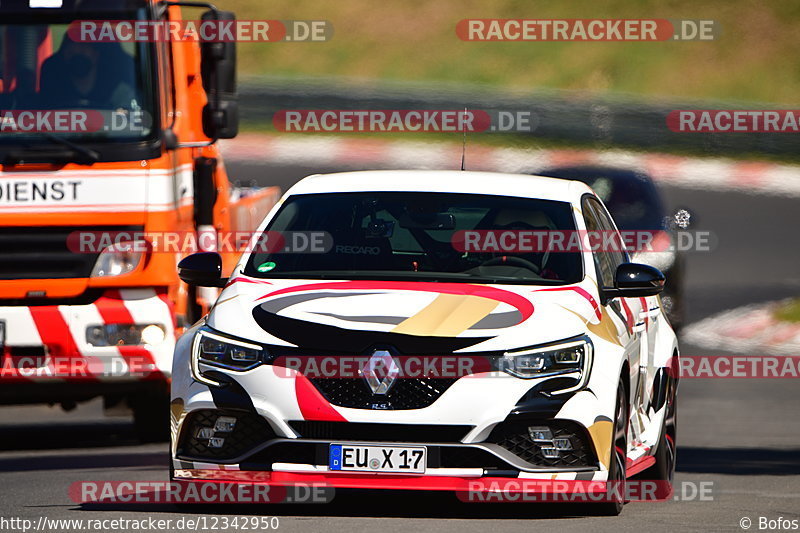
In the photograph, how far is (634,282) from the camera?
9016 mm

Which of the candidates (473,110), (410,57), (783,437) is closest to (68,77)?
(783,437)

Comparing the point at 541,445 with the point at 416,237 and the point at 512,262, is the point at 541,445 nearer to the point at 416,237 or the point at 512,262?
the point at 512,262

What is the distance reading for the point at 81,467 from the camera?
11.2 m

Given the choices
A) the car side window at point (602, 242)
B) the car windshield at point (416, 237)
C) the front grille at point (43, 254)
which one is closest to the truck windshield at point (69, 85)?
the front grille at point (43, 254)

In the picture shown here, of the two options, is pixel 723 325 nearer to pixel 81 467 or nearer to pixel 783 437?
pixel 783 437

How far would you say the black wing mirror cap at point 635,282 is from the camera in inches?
355

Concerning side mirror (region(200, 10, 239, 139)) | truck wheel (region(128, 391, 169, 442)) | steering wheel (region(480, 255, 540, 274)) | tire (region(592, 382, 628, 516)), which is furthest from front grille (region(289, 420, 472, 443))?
side mirror (region(200, 10, 239, 139))

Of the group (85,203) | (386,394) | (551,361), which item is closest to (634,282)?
(551,361)

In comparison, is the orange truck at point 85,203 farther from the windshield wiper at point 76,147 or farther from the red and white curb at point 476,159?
the red and white curb at point 476,159

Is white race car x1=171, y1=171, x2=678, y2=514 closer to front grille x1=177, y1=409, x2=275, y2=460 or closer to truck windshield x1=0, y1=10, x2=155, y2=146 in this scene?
front grille x1=177, y1=409, x2=275, y2=460

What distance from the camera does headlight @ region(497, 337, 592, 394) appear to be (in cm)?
823

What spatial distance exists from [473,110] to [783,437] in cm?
1686

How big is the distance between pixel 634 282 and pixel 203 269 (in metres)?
2.15

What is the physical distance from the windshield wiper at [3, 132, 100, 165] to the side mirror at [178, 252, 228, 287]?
8.87 feet
